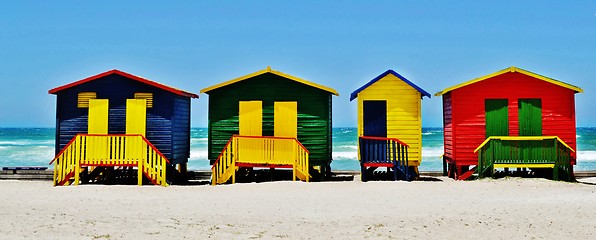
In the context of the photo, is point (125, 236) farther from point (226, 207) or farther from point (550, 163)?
point (550, 163)

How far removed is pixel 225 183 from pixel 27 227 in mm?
10130

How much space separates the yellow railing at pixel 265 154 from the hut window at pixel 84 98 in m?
4.89

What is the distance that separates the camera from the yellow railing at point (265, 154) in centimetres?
2039

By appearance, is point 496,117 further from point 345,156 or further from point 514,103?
point 345,156

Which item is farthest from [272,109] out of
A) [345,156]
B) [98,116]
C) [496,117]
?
[345,156]

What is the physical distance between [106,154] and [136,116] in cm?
168

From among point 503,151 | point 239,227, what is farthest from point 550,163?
point 239,227

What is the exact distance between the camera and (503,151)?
68.0 feet

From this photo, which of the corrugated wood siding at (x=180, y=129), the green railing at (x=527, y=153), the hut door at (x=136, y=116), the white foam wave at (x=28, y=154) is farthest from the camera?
the white foam wave at (x=28, y=154)

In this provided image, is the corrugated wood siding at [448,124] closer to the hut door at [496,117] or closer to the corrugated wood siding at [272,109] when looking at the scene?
the hut door at [496,117]

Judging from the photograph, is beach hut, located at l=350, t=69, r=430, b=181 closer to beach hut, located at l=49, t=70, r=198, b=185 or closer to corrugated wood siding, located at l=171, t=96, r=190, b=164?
corrugated wood siding, located at l=171, t=96, r=190, b=164

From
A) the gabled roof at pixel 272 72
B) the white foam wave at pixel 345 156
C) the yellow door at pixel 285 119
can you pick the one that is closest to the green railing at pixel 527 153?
the gabled roof at pixel 272 72

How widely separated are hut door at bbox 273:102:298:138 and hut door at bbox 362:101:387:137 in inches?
92.8

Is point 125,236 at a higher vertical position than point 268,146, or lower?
lower
